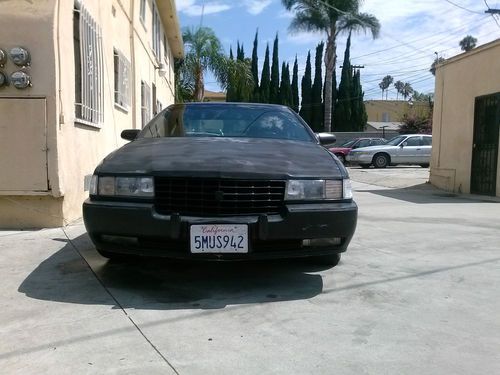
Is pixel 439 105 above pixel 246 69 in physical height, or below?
below

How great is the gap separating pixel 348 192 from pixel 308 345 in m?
1.43

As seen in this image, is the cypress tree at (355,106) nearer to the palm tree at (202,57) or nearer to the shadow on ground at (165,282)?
the palm tree at (202,57)

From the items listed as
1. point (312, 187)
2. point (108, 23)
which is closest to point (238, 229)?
point (312, 187)

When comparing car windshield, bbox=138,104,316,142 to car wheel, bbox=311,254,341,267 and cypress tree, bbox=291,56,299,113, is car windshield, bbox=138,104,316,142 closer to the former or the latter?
car wheel, bbox=311,254,341,267

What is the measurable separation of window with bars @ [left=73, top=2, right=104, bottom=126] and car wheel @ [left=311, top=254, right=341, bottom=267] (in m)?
3.64

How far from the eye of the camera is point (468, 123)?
1195 centimetres

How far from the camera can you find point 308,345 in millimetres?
3035

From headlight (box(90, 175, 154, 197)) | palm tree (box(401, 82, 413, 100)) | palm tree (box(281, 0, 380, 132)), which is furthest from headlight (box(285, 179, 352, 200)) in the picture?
palm tree (box(401, 82, 413, 100))

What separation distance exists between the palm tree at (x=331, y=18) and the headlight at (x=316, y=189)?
1146 inches

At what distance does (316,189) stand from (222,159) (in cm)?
72

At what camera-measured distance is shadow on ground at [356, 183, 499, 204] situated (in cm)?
1039

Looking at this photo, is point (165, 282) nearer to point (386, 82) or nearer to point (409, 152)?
point (409, 152)

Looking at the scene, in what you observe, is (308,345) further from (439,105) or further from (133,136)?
(439,105)

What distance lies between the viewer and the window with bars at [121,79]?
9.79 metres
